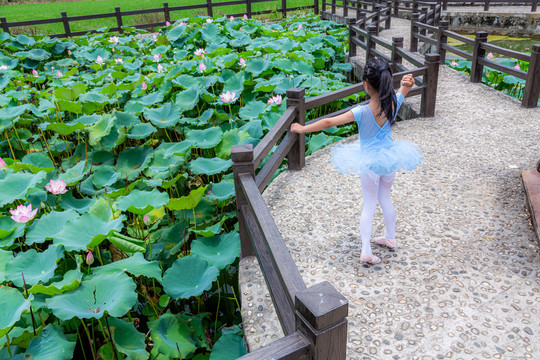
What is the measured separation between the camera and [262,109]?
4.36 m

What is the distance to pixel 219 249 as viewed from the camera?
2.53 metres

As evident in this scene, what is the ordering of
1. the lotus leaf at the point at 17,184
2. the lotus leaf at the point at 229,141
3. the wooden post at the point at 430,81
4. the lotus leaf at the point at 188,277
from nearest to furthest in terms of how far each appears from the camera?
the lotus leaf at the point at 188,277 → the lotus leaf at the point at 17,184 → the lotus leaf at the point at 229,141 → the wooden post at the point at 430,81

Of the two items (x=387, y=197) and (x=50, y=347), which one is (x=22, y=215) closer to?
(x=50, y=347)

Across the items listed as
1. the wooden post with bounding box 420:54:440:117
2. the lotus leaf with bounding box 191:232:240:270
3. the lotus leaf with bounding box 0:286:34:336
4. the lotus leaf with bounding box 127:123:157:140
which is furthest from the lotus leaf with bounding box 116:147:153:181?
the wooden post with bounding box 420:54:440:117

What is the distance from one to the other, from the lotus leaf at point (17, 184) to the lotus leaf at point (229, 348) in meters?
1.75

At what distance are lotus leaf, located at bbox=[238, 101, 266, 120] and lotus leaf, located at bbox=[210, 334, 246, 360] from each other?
256cm

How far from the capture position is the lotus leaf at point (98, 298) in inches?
70.6

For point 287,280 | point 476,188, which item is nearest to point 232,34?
point 476,188

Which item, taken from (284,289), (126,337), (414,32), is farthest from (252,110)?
(414,32)

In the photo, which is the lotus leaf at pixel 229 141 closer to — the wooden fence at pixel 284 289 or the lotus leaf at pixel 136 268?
the wooden fence at pixel 284 289

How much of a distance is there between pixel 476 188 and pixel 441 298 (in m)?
1.40

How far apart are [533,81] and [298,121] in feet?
10.1

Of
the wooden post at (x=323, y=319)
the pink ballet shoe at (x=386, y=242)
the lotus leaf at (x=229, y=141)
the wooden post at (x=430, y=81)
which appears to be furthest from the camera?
the wooden post at (x=430, y=81)

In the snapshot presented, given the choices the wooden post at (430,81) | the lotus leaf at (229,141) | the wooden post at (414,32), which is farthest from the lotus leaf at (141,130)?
the wooden post at (414,32)
